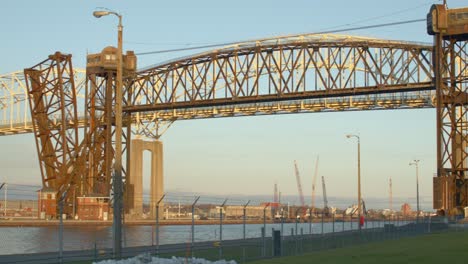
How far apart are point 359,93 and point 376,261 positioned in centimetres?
4646

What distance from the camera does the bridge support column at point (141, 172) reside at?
105 m

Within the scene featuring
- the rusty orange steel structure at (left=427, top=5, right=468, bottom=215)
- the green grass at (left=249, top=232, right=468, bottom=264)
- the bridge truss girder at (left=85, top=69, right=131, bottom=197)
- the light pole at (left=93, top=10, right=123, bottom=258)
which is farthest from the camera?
the bridge truss girder at (left=85, top=69, right=131, bottom=197)

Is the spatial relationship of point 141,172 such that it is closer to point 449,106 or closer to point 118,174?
point 449,106

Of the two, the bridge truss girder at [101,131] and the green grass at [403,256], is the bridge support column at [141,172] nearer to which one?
the bridge truss girder at [101,131]

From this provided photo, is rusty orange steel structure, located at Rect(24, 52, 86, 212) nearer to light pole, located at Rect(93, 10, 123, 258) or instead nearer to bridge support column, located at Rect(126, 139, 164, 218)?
bridge support column, located at Rect(126, 139, 164, 218)


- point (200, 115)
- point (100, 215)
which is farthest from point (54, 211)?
point (200, 115)

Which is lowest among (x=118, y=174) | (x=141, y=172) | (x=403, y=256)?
(x=403, y=256)

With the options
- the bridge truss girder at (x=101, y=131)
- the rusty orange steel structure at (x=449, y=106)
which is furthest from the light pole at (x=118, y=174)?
the bridge truss girder at (x=101, y=131)

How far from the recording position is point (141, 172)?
356ft

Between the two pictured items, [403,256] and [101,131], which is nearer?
[403,256]

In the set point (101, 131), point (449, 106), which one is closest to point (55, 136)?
point (101, 131)

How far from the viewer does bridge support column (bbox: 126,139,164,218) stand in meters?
105

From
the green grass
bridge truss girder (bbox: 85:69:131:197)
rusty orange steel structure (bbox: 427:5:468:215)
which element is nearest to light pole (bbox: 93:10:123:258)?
the green grass

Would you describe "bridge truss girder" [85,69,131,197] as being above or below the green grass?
above
